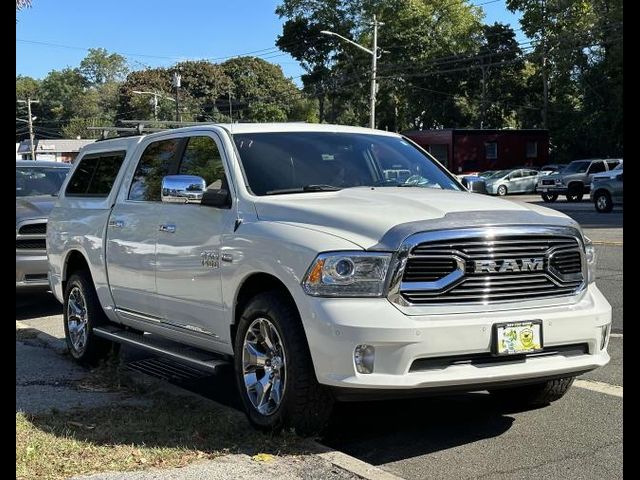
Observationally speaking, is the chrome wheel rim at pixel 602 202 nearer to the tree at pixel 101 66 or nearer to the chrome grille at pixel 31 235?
the chrome grille at pixel 31 235

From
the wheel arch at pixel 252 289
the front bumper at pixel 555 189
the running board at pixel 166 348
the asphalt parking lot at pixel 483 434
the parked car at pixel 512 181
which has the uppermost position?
the parked car at pixel 512 181

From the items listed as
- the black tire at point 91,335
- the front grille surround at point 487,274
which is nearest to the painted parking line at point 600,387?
the front grille surround at point 487,274

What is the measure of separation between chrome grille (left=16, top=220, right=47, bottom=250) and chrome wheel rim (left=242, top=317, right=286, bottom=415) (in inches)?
233

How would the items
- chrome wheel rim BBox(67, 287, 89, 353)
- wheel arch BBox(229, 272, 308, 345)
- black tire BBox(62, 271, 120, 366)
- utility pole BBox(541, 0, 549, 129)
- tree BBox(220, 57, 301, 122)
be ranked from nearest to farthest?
wheel arch BBox(229, 272, 308, 345) → black tire BBox(62, 271, 120, 366) → chrome wheel rim BBox(67, 287, 89, 353) → utility pole BBox(541, 0, 549, 129) → tree BBox(220, 57, 301, 122)

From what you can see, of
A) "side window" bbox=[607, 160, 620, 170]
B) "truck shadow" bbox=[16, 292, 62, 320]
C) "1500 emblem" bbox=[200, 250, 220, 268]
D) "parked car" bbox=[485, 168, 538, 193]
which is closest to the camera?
"1500 emblem" bbox=[200, 250, 220, 268]

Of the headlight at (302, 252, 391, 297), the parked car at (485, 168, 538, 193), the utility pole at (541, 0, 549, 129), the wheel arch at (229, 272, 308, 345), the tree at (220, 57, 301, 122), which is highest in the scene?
the tree at (220, 57, 301, 122)

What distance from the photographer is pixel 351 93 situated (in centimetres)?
6288

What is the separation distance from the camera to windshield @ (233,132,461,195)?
215 inches

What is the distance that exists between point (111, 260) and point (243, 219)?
201 centimetres

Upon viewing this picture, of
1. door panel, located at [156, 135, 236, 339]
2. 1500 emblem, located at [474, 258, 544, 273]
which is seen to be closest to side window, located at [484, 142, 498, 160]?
door panel, located at [156, 135, 236, 339]

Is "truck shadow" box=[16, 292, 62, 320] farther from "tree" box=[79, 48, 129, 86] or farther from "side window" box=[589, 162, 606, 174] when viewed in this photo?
"tree" box=[79, 48, 129, 86]

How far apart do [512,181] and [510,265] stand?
39.6 meters

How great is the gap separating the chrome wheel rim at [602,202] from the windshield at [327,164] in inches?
833

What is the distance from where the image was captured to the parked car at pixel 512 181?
42.2m
